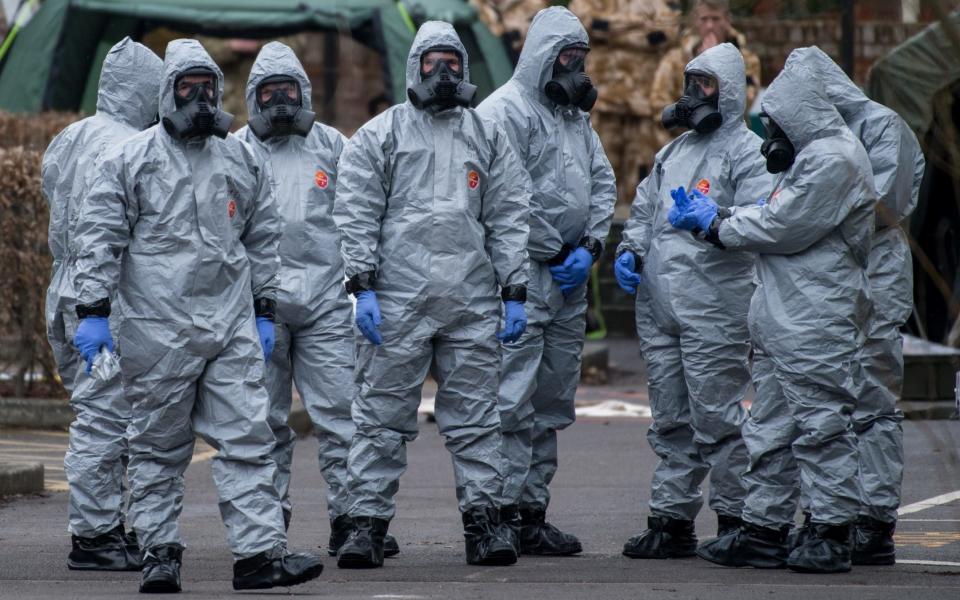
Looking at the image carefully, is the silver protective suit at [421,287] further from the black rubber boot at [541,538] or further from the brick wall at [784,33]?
the brick wall at [784,33]

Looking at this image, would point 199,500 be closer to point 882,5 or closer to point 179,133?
point 179,133

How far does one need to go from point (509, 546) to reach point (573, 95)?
2032mm

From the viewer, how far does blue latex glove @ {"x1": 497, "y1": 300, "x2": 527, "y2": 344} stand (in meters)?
7.36

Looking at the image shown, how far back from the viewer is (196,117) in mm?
6426

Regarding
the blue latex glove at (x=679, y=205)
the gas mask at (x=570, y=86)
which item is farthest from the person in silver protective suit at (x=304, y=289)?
the blue latex glove at (x=679, y=205)

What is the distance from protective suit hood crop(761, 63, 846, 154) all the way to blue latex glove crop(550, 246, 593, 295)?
1.19m

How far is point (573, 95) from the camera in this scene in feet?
25.9

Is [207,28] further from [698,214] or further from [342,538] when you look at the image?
[698,214]

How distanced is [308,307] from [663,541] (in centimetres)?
182

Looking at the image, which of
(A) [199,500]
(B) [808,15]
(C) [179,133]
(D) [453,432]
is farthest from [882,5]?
(A) [199,500]

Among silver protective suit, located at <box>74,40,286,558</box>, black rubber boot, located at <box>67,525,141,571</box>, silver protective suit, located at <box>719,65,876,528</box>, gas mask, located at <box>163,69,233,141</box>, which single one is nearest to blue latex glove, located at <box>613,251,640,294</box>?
silver protective suit, located at <box>719,65,876,528</box>

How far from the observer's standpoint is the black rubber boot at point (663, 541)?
7.59 m

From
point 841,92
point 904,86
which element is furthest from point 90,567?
point 904,86

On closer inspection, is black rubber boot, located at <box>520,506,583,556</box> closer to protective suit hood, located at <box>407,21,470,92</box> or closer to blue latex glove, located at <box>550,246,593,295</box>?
blue latex glove, located at <box>550,246,593,295</box>
